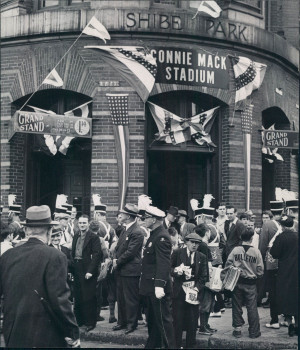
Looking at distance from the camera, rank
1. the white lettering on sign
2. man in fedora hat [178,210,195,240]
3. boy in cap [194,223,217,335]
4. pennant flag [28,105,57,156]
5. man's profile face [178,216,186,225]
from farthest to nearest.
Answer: pennant flag [28,105,57,156] → the white lettering on sign → man's profile face [178,216,186,225] → man in fedora hat [178,210,195,240] → boy in cap [194,223,217,335]

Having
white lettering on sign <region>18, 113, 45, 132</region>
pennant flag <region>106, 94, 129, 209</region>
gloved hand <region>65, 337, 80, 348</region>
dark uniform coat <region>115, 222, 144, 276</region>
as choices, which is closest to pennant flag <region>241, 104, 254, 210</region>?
pennant flag <region>106, 94, 129, 209</region>

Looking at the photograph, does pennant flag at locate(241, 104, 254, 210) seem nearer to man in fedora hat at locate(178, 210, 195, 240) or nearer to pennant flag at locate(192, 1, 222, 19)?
pennant flag at locate(192, 1, 222, 19)

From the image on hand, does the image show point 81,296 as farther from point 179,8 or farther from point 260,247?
point 179,8

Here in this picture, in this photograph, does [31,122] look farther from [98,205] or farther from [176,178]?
[176,178]

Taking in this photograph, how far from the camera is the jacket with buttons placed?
30.2 feet

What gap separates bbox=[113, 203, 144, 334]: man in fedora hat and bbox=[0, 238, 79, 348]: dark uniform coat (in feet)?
16.2

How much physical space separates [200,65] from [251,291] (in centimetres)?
715

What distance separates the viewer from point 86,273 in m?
11.0

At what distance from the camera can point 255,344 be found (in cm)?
974

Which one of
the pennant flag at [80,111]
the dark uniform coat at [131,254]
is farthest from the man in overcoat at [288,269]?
the pennant flag at [80,111]

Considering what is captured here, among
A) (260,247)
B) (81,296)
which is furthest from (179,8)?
(81,296)

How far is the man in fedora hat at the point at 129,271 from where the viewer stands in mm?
10570

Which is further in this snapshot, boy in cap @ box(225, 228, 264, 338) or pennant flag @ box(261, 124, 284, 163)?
pennant flag @ box(261, 124, 284, 163)

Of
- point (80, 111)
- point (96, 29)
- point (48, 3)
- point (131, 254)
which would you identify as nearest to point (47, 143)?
point (80, 111)
